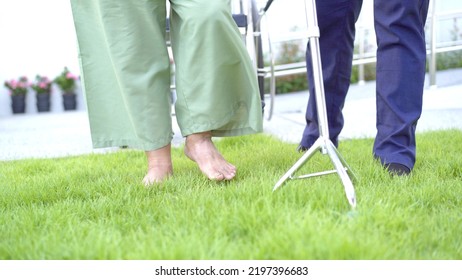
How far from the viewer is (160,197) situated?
1.45 metres

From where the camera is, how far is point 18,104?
672 centimetres

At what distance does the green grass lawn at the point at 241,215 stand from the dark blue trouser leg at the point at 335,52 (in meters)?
0.28

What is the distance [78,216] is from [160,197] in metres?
0.21

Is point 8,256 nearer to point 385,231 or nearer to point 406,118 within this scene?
point 385,231

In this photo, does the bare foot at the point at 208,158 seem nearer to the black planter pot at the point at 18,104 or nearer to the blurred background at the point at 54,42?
the blurred background at the point at 54,42

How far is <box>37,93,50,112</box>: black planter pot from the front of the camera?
22.1ft

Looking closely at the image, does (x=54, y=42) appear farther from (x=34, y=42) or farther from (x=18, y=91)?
(x=18, y=91)

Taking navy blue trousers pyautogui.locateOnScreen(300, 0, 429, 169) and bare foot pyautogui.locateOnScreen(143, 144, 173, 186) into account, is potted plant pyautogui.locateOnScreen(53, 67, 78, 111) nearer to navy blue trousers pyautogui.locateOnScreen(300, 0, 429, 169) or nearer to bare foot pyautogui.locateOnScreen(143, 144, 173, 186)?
bare foot pyautogui.locateOnScreen(143, 144, 173, 186)

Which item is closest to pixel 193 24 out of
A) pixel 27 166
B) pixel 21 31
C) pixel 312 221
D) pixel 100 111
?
pixel 100 111

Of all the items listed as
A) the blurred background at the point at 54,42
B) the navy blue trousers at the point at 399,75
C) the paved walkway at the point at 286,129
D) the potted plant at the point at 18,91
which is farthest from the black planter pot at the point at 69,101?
the navy blue trousers at the point at 399,75

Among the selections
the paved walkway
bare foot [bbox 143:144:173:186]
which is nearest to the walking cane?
bare foot [bbox 143:144:173:186]

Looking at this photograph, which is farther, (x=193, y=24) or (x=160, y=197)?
(x=193, y=24)

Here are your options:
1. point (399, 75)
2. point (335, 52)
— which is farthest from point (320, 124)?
point (335, 52)

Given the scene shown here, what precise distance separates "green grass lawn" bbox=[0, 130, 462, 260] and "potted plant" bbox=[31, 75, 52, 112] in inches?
199
